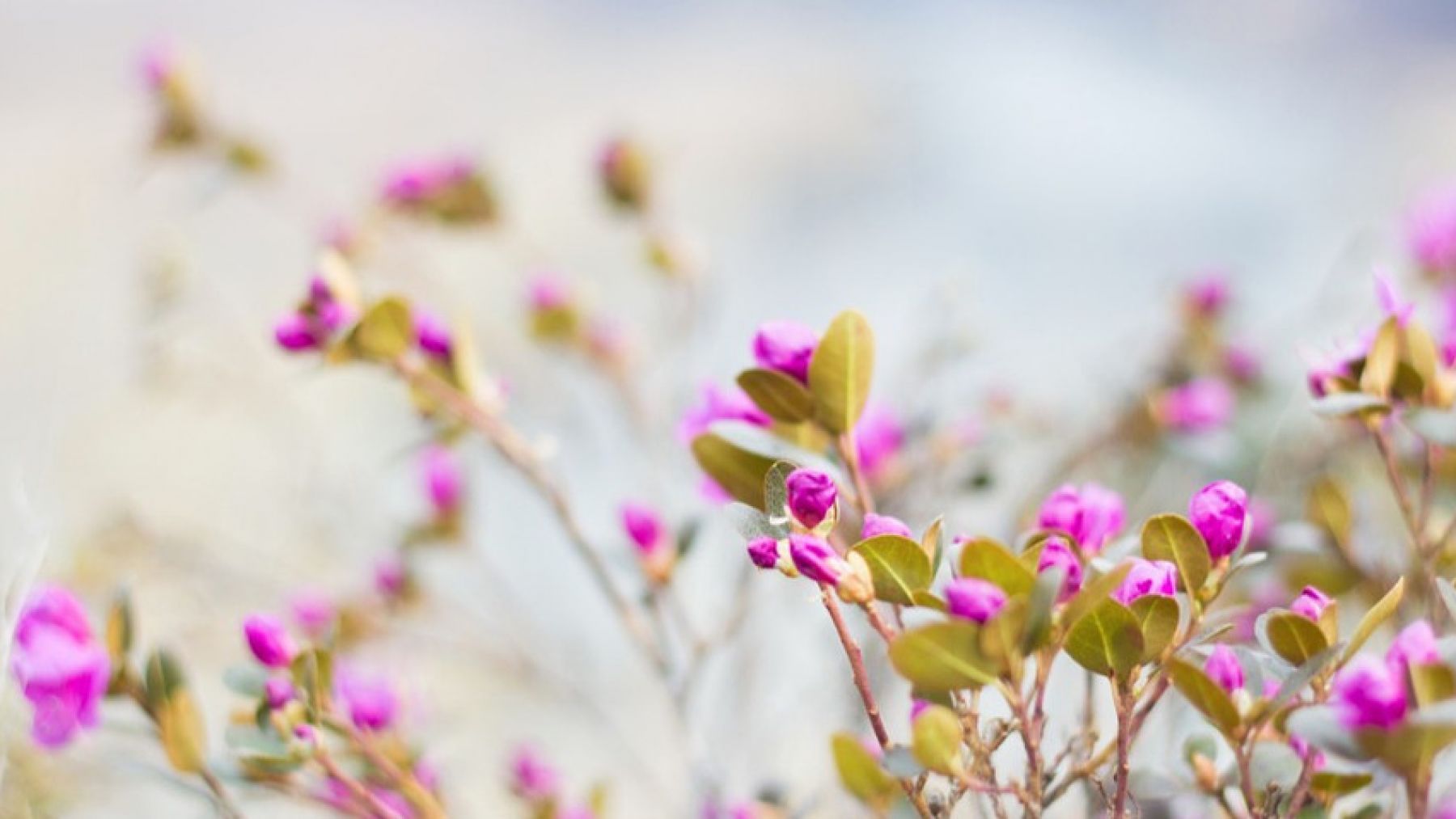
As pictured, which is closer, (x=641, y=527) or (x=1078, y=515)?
(x=1078, y=515)

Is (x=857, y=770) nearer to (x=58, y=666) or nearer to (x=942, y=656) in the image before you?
(x=942, y=656)

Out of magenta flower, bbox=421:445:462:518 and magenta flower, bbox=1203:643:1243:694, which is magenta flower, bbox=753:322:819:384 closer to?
magenta flower, bbox=1203:643:1243:694

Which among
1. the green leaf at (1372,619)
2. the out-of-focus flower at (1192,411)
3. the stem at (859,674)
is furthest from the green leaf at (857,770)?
the out-of-focus flower at (1192,411)

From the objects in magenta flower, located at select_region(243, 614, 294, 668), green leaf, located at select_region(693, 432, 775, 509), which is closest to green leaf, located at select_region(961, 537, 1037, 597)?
green leaf, located at select_region(693, 432, 775, 509)

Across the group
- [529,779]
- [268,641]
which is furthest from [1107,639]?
[529,779]

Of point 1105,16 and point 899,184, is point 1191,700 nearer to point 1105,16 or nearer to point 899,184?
point 899,184

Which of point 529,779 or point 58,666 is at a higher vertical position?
point 58,666

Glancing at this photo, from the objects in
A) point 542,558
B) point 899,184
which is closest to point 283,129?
point 899,184
